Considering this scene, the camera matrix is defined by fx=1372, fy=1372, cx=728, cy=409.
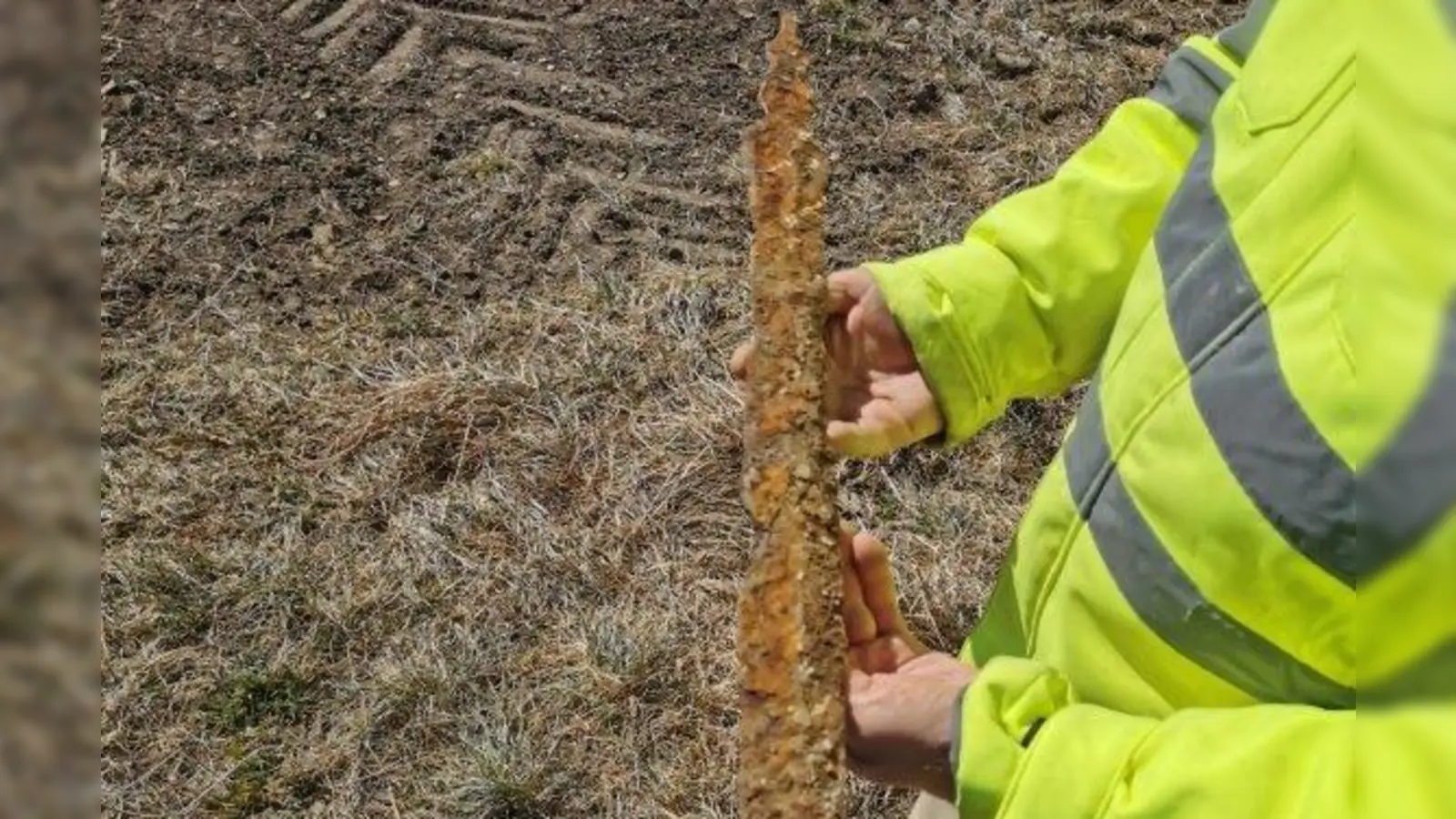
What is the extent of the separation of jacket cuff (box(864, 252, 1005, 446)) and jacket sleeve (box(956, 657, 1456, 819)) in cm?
37

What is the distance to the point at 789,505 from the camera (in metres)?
1.21

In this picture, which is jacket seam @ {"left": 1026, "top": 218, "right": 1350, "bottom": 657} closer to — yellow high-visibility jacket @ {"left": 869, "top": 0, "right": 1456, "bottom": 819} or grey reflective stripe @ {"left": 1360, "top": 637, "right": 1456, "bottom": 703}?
yellow high-visibility jacket @ {"left": 869, "top": 0, "right": 1456, "bottom": 819}

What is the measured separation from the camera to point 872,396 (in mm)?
1440

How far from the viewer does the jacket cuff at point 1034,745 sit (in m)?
0.97

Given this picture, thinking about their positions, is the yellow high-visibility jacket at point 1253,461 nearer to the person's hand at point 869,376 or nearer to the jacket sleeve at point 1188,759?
the jacket sleeve at point 1188,759

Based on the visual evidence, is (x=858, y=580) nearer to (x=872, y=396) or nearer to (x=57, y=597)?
(x=872, y=396)

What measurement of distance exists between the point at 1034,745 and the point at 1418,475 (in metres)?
0.42

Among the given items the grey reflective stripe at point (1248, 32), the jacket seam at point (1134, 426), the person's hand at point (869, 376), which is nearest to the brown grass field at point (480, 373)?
the person's hand at point (869, 376)

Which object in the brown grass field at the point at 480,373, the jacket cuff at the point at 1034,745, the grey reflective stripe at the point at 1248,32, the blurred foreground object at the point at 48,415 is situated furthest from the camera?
the brown grass field at the point at 480,373

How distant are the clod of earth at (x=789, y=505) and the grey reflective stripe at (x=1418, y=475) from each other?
476 millimetres

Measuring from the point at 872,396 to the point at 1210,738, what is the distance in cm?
61

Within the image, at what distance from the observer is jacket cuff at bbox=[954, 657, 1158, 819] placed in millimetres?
966

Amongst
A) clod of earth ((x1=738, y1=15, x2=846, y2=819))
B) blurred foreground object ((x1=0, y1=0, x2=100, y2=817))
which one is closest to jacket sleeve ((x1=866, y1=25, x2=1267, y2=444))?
clod of earth ((x1=738, y1=15, x2=846, y2=819))

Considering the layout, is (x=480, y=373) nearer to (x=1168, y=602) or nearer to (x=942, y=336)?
(x=942, y=336)
